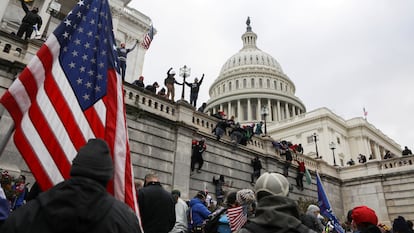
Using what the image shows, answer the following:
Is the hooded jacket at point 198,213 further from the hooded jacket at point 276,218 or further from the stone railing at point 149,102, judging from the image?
the stone railing at point 149,102

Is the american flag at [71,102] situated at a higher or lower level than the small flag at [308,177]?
lower

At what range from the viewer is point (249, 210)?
569 cm

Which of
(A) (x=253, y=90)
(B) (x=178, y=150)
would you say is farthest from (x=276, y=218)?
(A) (x=253, y=90)

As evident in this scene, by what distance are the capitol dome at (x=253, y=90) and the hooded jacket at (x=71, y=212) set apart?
246ft

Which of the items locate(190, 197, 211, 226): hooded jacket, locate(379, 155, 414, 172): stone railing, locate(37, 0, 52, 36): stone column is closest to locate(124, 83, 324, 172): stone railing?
locate(190, 197, 211, 226): hooded jacket

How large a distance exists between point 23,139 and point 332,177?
27.0 meters

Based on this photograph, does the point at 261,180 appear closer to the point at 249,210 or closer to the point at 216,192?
the point at 249,210

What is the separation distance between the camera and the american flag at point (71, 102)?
3855mm

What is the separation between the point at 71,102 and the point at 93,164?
216cm

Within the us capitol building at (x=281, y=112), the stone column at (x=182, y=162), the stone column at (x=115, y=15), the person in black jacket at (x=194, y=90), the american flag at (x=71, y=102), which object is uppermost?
the us capitol building at (x=281, y=112)

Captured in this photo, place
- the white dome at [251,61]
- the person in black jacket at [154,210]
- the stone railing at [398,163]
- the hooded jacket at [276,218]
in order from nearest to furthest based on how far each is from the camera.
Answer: the hooded jacket at [276,218]
the person in black jacket at [154,210]
the stone railing at [398,163]
the white dome at [251,61]

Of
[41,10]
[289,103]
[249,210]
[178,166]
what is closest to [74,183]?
[249,210]

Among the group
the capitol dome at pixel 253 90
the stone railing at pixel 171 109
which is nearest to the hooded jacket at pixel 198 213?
the stone railing at pixel 171 109

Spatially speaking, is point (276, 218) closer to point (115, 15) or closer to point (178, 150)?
point (178, 150)
